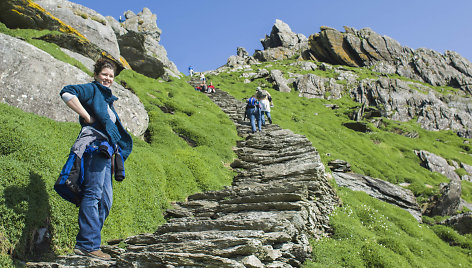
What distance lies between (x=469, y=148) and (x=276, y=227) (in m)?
43.2

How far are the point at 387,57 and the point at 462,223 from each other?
71.1 m

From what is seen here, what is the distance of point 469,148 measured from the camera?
39.2m

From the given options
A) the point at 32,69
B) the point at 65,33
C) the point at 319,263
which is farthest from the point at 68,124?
the point at 65,33

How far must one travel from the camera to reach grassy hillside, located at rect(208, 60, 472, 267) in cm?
956

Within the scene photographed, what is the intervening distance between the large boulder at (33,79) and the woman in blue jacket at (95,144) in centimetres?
628

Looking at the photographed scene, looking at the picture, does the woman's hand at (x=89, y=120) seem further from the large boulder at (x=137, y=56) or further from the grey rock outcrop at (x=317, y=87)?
the grey rock outcrop at (x=317, y=87)

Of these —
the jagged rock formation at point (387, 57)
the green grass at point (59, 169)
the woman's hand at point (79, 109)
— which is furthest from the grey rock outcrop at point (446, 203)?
the jagged rock formation at point (387, 57)

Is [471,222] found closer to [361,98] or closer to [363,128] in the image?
[363,128]

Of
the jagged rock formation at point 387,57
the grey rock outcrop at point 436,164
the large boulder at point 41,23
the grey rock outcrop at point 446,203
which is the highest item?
the jagged rock formation at point 387,57

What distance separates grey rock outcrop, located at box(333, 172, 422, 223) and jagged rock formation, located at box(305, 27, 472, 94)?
62024 mm

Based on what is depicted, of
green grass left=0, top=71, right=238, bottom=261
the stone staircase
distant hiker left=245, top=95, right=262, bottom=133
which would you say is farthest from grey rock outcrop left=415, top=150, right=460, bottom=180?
green grass left=0, top=71, right=238, bottom=261

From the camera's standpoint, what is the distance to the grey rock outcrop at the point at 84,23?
76.4 feet

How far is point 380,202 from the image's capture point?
53.9 ft

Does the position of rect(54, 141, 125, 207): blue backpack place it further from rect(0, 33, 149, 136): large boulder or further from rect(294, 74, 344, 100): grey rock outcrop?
rect(294, 74, 344, 100): grey rock outcrop
